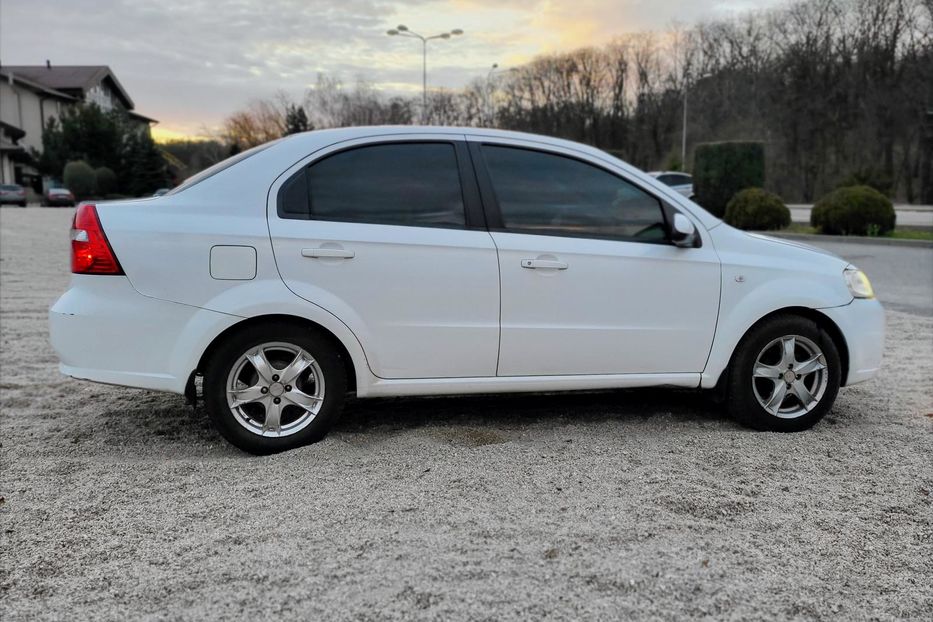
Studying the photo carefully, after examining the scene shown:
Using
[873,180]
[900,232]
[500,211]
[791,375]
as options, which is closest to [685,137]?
[873,180]

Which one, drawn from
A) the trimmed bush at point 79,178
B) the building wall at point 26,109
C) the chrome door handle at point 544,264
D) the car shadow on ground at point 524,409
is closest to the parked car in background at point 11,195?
the trimmed bush at point 79,178

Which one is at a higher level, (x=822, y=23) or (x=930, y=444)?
(x=822, y=23)

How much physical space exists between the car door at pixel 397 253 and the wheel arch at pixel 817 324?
1397 mm

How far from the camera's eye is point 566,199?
13.5ft

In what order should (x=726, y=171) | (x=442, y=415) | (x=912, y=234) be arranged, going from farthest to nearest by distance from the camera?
(x=726, y=171)
(x=912, y=234)
(x=442, y=415)

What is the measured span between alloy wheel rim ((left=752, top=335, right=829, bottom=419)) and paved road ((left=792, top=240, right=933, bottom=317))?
17.9 feet

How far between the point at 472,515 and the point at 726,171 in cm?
2249

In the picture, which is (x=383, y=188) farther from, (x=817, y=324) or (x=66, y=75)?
(x=66, y=75)

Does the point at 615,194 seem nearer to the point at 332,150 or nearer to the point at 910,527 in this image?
the point at 332,150

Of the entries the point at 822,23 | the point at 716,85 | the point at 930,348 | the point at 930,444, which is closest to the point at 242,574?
the point at 930,444

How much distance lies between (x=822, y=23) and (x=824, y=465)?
51942 mm

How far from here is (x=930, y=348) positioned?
265 inches

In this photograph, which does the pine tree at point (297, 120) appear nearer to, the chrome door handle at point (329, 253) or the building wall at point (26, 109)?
the building wall at point (26, 109)

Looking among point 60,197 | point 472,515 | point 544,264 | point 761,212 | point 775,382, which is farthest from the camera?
point 60,197
